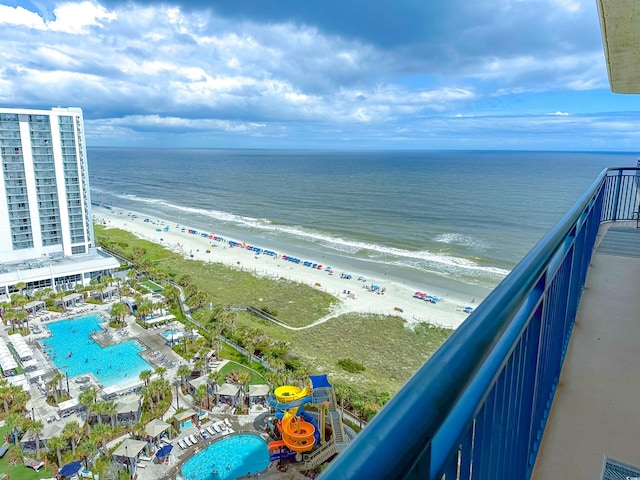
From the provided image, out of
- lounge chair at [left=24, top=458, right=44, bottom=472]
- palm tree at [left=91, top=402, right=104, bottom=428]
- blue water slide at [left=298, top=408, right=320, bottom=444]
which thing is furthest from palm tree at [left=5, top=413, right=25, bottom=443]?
blue water slide at [left=298, top=408, right=320, bottom=444]

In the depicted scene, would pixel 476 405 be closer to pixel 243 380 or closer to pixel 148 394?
pixel 148 394

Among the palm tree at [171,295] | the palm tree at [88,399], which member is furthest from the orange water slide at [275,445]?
the palm tree at [171,295]

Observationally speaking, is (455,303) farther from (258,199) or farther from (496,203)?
(258,199)

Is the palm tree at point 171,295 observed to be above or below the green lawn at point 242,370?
above

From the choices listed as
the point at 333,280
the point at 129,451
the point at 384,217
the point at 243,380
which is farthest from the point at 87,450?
the point at 384,217

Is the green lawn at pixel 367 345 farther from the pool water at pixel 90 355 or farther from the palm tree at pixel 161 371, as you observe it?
the pool water at pixel 90 355

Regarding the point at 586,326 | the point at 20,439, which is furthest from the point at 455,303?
the point at 586,326
